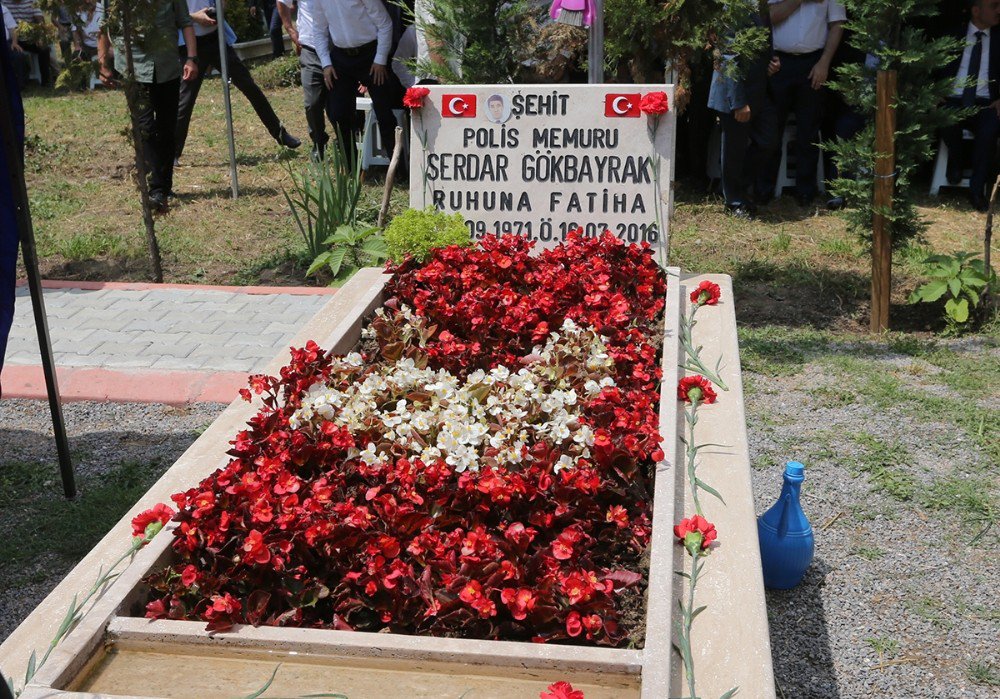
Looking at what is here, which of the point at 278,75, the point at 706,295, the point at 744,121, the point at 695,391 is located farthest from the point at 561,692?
the point at 278,75

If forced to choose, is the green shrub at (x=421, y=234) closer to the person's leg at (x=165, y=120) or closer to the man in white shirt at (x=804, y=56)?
the man in white shirt at (x=804, y=56)

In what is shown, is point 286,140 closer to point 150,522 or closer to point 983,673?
point 150,522

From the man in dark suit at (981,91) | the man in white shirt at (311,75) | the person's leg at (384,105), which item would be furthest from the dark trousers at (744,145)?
the man in white shirt at (311,75)

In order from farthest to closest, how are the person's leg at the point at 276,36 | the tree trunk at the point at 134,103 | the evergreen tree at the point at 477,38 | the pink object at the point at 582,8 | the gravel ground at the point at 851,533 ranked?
the person's leg at the point at 276,36
the evergreen tree at the point at 477,38
the tree trunk at the point at 134,103
the pink object at the point at 582,8
the gravel ground at the point at 851,533

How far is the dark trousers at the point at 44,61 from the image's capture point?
14.1 m

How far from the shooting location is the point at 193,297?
6129 mm

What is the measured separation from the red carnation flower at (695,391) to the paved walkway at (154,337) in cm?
239

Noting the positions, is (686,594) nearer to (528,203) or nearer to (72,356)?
(528,203)

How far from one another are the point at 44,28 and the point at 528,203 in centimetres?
341

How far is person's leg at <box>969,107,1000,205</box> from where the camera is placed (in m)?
7.89

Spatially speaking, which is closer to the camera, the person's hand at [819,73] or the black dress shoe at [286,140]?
the person's hand at [819,73]

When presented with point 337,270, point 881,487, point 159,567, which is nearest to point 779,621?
point 881,487

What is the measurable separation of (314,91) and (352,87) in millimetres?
326

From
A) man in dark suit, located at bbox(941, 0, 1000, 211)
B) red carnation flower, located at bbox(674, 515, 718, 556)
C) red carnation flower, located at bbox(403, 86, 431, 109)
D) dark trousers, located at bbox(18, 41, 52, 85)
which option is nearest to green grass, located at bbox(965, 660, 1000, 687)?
red carnation flower, located at bbox(674, 515, 718, 556)
